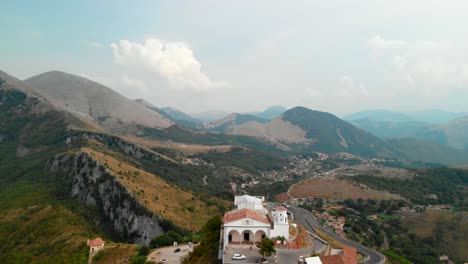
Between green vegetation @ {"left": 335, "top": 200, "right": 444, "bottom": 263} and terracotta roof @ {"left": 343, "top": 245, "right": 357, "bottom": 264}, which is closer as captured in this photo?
terracotta roof @ {"left": 343, "top": 245, "right": 357, "bottom": 264}

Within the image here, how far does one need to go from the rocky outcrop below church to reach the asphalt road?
1666 inches

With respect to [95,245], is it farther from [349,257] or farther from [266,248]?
[349,257]

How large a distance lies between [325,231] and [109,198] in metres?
66.1

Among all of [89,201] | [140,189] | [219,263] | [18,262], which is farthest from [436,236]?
[18,262]

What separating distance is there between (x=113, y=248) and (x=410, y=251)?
87.3 m

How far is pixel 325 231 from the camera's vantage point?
354 feet

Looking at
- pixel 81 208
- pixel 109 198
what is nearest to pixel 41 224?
pixel 81 208

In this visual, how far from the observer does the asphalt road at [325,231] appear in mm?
78750

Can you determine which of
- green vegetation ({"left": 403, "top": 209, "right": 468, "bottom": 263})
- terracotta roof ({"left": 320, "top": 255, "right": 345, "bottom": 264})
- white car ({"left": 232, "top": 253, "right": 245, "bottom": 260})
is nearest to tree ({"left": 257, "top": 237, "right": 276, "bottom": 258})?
white car ({"left": 232, "top": 253, "right": 245, "bottom": 260})

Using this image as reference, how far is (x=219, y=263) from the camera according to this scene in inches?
1929

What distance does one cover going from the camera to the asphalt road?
78.8m

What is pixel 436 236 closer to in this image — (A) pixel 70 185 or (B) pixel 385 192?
(B) pixel 385 192

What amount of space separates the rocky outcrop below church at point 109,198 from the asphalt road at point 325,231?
139 feet

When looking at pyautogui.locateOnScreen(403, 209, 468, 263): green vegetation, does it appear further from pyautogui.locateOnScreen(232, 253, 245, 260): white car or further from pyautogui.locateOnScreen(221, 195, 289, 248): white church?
pyautogui.locateOnScreen(232, 253, 245, 260): white car
